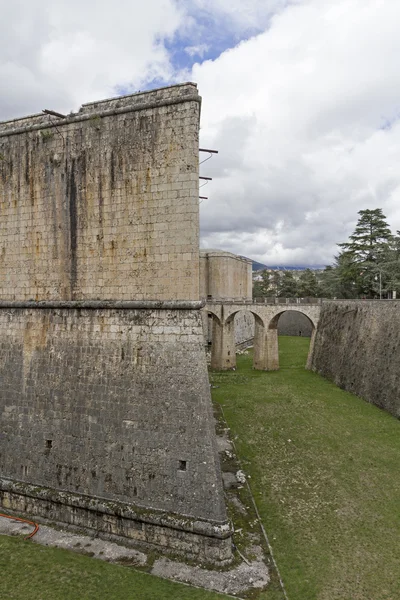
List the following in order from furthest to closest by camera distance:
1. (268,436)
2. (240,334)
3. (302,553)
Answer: (240,334)
(268,436)
(302,553)

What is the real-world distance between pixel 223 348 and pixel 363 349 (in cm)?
1054

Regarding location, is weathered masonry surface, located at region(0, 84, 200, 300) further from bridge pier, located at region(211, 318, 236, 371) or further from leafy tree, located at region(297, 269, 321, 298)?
leafy tree, located at region(297, 269, 321, 298)

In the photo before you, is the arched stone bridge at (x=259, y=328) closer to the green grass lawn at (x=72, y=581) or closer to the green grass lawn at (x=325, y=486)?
the green grass lawn at (x=325, y=486)

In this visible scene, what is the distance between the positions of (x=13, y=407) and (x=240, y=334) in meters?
33.1

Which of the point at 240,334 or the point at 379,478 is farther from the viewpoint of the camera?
the point at 240,334

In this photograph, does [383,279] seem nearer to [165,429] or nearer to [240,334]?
[240,334]

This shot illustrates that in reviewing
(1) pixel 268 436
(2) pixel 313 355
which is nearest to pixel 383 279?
(2) pixel 313 355

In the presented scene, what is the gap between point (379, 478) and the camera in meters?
11.1

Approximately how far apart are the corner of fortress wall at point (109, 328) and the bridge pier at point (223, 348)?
20.4 meters

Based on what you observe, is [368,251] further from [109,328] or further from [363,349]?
[109,328]

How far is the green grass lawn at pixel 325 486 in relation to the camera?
7.23m

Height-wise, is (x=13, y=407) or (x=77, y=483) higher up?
(x=13, y=407)

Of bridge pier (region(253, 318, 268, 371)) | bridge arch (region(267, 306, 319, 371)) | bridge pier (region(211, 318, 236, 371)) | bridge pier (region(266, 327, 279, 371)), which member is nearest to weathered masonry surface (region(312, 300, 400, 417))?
bridge arch (region(267, 306, 319, 371))

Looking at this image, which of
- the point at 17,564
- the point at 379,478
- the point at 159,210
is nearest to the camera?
the point at 17,564
